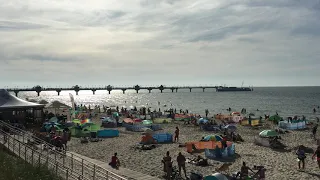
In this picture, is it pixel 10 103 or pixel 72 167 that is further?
pixel 10 103

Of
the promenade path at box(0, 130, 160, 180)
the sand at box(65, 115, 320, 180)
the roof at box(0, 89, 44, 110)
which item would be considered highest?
the roof at box(0, 89, 44, 110)

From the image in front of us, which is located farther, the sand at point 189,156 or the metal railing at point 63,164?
the sand at point 189,156

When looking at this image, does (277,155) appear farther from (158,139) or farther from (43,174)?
(43,174)

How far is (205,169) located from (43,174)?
25.2ft

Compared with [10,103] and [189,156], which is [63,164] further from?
[10,103]

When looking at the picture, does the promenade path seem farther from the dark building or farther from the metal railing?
the dark building

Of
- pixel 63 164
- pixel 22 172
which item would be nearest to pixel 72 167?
pixel 63 164

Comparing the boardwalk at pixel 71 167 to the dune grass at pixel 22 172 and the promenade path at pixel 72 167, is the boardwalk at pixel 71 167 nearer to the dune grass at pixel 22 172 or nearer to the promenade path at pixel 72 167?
the promenade path at pixel 72 167

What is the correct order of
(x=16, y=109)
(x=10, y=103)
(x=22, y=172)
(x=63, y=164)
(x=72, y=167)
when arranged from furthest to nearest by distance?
(x=10, y=103) → (x=16, y=109) → (x=72, y=167) → (x=63, y=164) → (x=22, y=172)

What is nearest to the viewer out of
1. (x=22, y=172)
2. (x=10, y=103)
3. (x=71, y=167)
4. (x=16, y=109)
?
(x=22, y=172)

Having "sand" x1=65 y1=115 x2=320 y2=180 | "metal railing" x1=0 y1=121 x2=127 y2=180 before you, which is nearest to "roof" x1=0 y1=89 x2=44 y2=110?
"sand" x1=65 y1=115 x2=320 y2=180

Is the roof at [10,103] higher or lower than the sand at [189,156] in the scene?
higher

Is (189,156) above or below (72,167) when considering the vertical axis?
below

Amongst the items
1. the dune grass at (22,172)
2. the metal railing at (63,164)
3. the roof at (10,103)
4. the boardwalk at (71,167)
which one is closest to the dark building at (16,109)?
the roof at (10,103)
